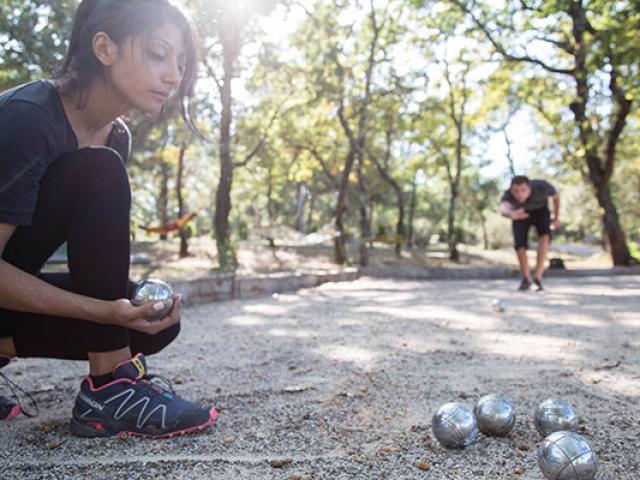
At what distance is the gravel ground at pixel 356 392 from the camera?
1.48 m

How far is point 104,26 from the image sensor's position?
1615mm

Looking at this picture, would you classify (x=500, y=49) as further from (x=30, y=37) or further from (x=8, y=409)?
(x=8, y=409)

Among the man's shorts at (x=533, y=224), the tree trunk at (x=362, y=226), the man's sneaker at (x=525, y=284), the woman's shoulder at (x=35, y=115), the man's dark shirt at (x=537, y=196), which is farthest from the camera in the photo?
the tree trunk at (x=362, y=226)

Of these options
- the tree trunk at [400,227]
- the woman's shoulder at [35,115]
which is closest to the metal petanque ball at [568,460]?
the woman's shoulder at [35,115]

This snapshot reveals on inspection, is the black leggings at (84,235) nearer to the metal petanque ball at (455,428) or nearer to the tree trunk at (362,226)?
the metal petanque ball at (455,428)

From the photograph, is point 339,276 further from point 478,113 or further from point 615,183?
point 615,183

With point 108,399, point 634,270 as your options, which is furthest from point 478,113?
point 108,399

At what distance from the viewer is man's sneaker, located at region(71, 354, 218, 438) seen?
1.67 metres

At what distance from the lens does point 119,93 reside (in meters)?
1.69

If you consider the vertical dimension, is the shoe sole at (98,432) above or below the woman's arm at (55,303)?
below

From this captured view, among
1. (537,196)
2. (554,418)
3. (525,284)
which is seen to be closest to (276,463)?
(554,418)

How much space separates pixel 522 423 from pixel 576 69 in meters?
10.1

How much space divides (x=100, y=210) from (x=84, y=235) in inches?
3.6

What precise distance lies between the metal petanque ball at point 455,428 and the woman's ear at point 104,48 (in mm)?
1485
